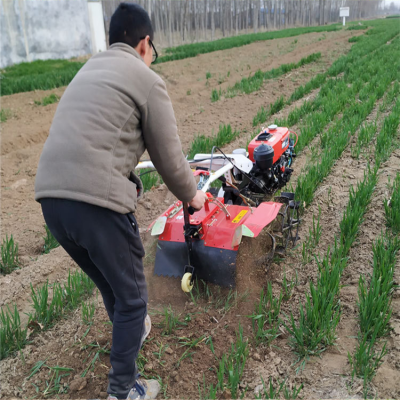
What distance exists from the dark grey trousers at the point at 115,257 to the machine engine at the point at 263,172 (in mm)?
1588

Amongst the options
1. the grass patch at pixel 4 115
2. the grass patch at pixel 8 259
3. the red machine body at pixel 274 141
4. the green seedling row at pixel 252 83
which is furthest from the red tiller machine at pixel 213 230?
the green seedling row at pixel 252 83

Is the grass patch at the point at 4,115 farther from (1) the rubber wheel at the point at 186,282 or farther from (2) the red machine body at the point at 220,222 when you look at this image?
(1) the rubber wheel at the point at 186,282

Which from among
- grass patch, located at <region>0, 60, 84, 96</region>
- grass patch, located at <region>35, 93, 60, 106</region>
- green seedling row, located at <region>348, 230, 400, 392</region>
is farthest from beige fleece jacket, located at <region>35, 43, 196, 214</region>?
grass patch, located at <region>0, 60, 84, 96</region>

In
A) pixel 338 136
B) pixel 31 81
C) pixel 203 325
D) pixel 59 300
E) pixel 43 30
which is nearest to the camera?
pixel 203 325

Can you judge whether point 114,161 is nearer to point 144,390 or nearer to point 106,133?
point 106,133

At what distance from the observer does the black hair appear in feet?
6.19

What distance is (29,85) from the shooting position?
10.2 m

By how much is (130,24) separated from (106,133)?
55 cm

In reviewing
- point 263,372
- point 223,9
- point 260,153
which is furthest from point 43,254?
point 223,9

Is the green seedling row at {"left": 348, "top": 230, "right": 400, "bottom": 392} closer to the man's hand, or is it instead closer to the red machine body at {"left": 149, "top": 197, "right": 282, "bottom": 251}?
the red machine body at {"left": 149, "top": 197, "right": 282, "bottom": 251}

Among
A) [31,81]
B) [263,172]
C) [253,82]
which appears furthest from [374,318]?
[31,81]

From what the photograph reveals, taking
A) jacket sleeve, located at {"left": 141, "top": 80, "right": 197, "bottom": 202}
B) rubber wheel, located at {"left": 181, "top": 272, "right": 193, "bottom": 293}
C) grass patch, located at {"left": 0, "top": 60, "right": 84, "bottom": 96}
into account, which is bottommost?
rubber wheel, located at {"left": 181, "top": 272, "right": 193, "bottom": 293}

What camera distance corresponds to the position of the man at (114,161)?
172 centimetres

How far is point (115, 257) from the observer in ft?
6.01
